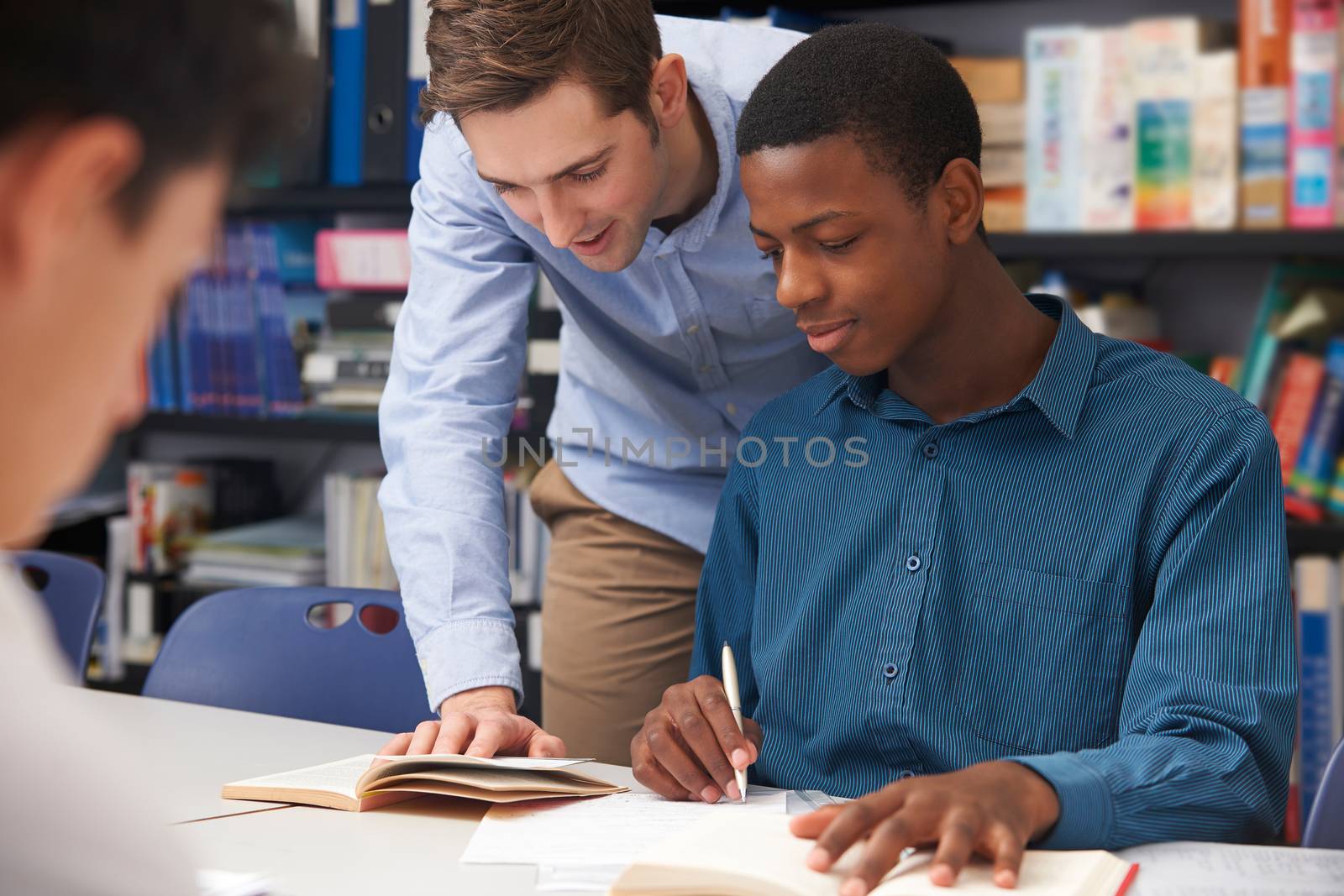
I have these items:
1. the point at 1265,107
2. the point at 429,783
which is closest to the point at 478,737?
the point at 429,783

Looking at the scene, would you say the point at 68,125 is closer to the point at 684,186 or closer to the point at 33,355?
the point at 33,355

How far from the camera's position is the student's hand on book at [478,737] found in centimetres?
113

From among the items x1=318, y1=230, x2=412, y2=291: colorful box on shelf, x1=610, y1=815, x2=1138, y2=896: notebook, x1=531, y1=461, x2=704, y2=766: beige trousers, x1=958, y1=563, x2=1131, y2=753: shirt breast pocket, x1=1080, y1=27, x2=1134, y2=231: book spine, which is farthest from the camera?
x1=318, y1=230, x2=412, y2=291: colorful box on shelf

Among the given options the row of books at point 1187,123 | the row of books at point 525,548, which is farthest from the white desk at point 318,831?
the row of books at point 1187,123

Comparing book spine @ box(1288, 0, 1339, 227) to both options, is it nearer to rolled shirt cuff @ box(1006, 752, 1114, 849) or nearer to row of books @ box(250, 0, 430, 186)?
rolled shirt cuff @ box(1006, 752, 1114, 849)

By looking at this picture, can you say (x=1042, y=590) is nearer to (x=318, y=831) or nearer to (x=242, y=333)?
(x=318, y=831)

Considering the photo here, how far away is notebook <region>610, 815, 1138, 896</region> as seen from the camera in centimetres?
79

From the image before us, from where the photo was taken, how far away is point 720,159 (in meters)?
1.50

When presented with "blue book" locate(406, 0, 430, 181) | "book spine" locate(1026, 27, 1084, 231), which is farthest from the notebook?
"blue book" locate(406, 0, 430, 181)

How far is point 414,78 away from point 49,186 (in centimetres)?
211

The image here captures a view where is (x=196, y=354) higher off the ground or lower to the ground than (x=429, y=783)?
higher

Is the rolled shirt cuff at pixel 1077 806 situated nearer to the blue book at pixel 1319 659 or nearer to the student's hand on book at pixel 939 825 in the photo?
the student's hand on book at pixel 939 825

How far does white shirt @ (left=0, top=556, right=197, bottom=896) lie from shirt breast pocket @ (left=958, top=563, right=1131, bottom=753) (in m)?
0.82

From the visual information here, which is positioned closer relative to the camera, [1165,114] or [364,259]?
[1165,114]
